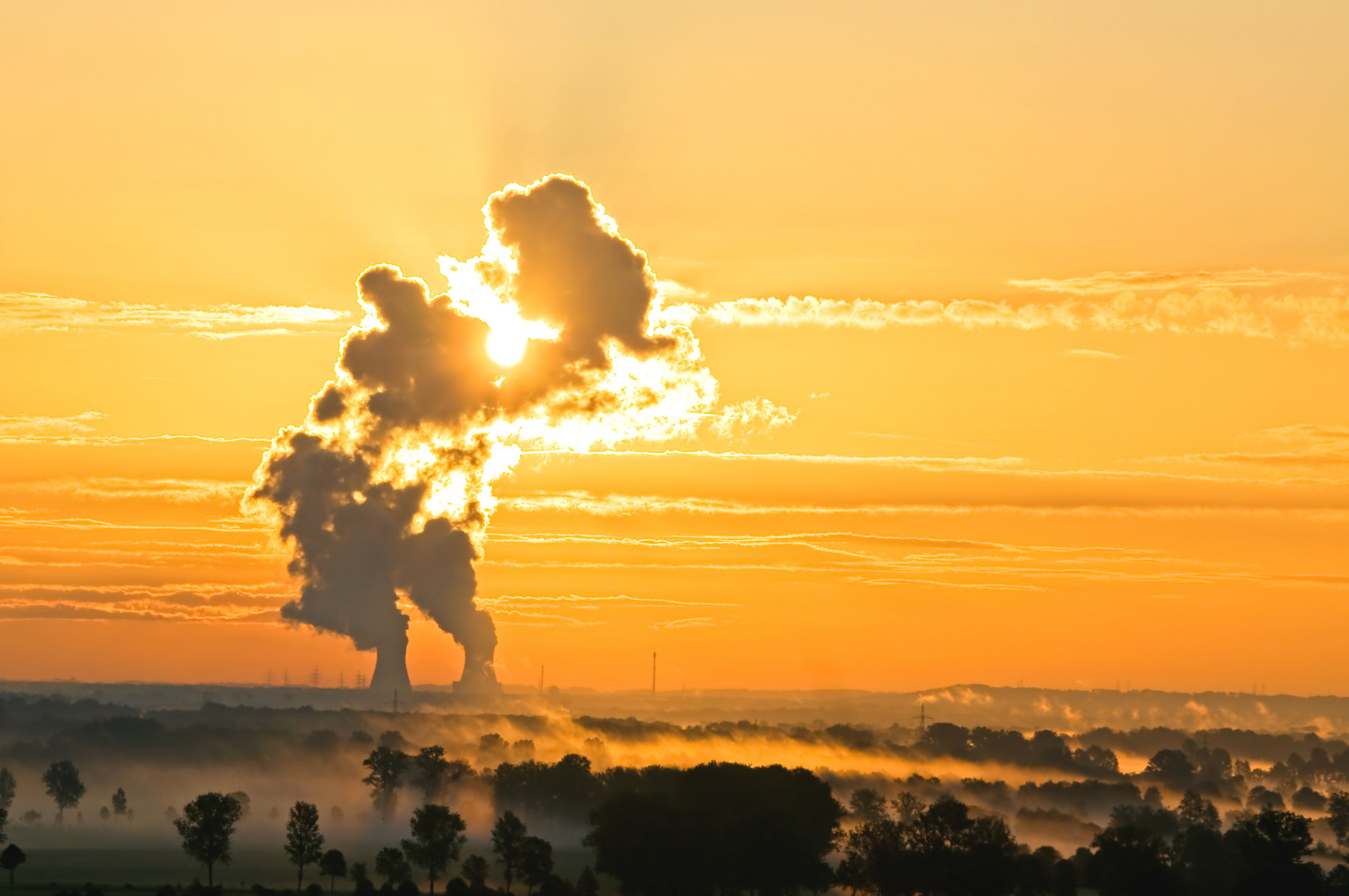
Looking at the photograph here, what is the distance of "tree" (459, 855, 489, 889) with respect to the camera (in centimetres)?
18588

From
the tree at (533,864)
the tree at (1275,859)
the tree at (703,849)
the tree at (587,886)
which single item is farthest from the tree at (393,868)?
the tree at (1275,859)

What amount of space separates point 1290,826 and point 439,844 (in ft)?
290

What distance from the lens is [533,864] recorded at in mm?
183250

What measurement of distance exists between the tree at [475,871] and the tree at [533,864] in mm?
4525

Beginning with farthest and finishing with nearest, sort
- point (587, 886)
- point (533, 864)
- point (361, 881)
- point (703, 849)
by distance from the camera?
1. point (533, 864)
2. point (361, 881)
3. point (587, 886)
4. point (703, 849)

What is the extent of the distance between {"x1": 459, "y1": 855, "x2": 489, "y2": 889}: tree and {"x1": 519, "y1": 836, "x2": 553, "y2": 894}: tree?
14.8 ft

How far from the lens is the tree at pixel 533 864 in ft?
599

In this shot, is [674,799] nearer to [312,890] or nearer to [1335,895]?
[312,890]

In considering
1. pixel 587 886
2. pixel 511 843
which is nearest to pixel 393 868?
pixel 511 843

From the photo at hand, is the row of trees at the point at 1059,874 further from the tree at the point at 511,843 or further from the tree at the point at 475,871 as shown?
the tree at the point at 475,871

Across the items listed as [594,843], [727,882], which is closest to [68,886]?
[594,843]

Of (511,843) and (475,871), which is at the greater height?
(511,843)

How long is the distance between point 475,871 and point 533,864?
404 inches

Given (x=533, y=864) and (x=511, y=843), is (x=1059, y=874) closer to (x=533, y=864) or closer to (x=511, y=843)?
(x=533, y=864)
